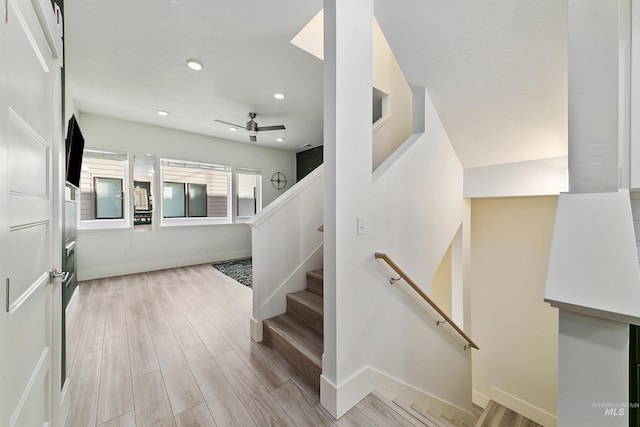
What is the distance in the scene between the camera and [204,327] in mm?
2520

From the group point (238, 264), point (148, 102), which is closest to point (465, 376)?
point (238, 264)

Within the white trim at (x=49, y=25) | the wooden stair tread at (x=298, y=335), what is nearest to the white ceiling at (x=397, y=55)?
the white trim at (x=49, y=25)

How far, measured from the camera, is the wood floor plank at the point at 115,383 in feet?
4.91

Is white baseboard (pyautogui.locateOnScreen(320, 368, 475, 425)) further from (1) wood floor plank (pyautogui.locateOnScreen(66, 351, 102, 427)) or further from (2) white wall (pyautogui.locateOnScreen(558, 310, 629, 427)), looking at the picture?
(1) wood floor plank (pyautogui.locateOnScreen(66, 351, 102, 427))

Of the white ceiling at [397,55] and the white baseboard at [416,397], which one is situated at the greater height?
the white ceiling at [397,55]

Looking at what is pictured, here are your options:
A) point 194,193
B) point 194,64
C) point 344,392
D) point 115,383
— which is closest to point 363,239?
point 344,392

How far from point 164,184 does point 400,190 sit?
4.71 meters

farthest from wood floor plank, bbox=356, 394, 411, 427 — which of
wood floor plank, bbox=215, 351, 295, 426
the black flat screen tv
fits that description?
the black flat screen tv

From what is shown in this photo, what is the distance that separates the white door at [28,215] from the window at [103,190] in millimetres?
3749

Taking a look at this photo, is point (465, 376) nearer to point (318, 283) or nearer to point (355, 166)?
point (318, 283)

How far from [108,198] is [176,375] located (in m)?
3.93

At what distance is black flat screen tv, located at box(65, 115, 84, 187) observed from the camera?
7.46ft

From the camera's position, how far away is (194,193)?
17.1ft

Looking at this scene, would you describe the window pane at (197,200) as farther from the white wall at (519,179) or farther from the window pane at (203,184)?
the white wall at (519,179)
